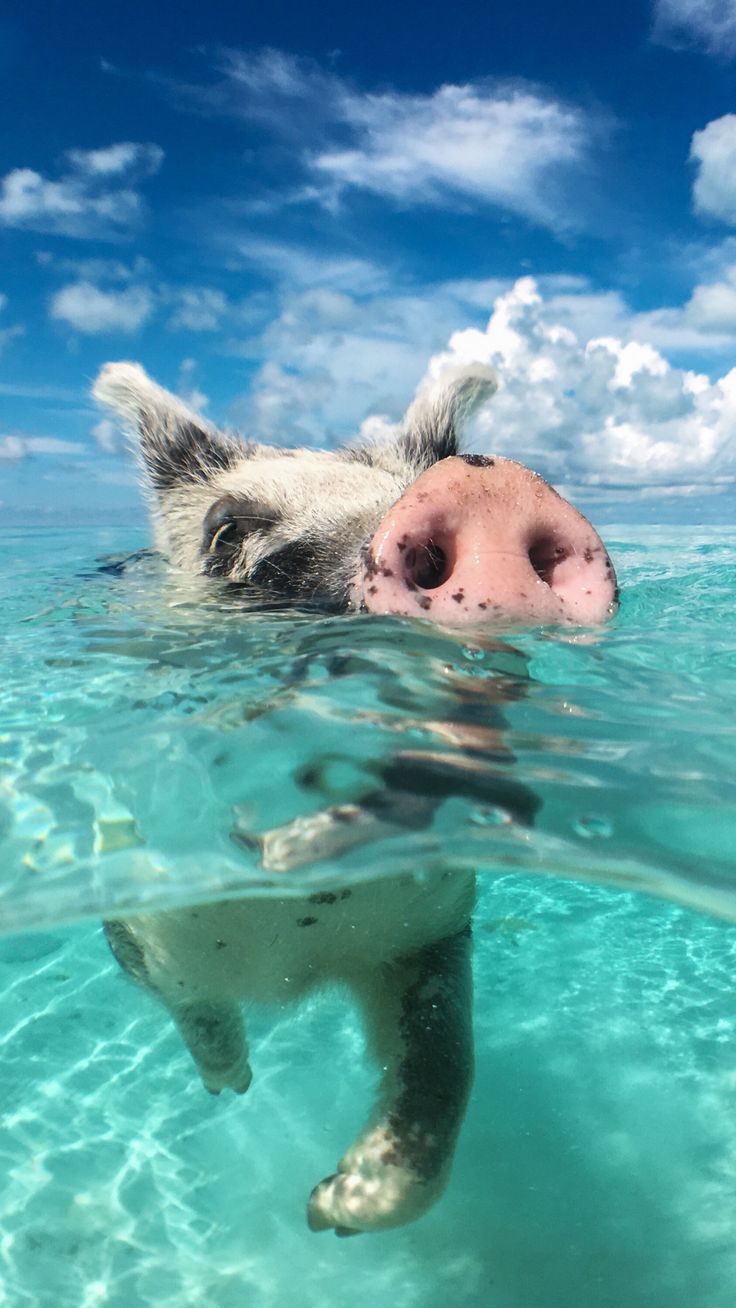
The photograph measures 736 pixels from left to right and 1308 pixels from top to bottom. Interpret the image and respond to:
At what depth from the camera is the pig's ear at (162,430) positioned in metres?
6.02

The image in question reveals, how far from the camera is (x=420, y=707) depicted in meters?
2.90

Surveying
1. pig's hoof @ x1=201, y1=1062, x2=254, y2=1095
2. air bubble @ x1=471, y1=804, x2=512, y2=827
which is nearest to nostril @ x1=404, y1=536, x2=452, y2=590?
air bubble @ x1=471, y1=804, x2=512, y2=827

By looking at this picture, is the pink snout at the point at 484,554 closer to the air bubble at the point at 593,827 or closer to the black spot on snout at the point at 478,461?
the black spot on snout at the point at 478,461

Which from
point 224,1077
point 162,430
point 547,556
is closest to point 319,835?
point 547,556

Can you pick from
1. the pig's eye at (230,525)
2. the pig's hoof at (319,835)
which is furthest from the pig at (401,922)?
the pig's eye at (230,525)

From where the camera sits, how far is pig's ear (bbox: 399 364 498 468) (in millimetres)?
6133

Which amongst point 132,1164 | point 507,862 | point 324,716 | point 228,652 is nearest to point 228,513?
point 228,652

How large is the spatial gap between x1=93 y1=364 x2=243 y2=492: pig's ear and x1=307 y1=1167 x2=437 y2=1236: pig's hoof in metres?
4.29

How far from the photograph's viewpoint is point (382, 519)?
323 centimetres

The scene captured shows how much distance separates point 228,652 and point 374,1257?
7.39 feet

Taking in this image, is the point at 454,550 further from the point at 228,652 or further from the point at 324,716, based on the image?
the point at 228,652

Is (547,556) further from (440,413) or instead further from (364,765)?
(440,413)

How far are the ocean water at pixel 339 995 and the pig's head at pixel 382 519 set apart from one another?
192 millimetres

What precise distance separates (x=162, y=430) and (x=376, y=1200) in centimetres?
472
